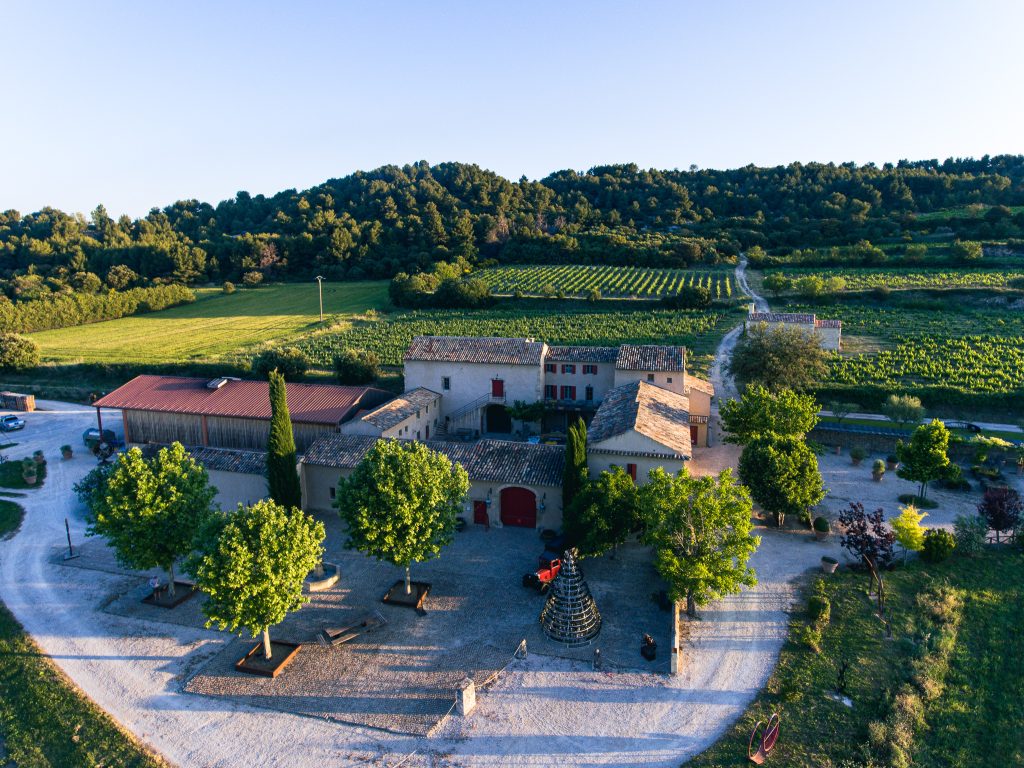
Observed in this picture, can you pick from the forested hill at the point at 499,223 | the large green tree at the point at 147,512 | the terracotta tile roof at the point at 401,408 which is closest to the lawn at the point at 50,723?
the large green tree at the point at 147,512

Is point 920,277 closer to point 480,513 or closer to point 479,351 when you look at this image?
point 479,351

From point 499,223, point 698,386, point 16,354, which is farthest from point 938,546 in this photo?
point 499,223

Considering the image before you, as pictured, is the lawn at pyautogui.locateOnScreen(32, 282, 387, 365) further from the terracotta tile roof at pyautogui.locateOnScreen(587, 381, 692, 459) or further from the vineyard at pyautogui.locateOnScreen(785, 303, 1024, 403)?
the vineyard at pyautogui.locateOnScreen(785, 303, 1024, 403)

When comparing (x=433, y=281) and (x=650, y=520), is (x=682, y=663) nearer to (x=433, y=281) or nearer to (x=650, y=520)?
(x=650, y=520)

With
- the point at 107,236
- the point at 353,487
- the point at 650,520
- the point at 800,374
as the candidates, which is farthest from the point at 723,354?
the point at 107,236

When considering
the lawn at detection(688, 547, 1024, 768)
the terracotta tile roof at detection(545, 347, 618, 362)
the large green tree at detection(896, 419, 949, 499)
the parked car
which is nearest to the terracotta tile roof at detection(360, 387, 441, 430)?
the terracotta tile roof at detection(545, 347, 618, 362)

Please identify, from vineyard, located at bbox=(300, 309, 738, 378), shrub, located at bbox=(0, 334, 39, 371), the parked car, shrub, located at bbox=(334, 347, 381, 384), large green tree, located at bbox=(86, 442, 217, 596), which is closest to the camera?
large green tree, located at bbox=(86, 442, 217, 596)
